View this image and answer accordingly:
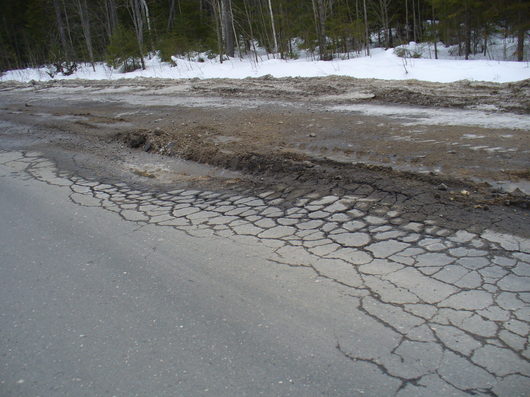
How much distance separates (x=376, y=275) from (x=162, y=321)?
155 cm

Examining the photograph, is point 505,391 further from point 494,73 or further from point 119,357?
point 494,73

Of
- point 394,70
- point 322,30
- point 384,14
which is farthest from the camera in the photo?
point 384,14

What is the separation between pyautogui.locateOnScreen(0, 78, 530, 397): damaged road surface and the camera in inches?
97.3

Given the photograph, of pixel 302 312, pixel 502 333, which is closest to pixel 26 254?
pixel 302 312

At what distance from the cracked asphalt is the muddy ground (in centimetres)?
44

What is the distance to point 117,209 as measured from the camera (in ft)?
16.4

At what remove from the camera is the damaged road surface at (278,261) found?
2.47m

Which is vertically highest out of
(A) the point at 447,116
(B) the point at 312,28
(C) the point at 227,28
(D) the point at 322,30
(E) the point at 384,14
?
(C) the point at 227,28

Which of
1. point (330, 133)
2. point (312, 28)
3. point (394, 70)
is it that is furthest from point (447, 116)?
point (312, 28)

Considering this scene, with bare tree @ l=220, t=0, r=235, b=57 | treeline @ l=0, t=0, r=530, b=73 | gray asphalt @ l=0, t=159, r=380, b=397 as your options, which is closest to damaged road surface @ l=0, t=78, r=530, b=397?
gray asphalt @ l=0, t=159, r=380, b=397

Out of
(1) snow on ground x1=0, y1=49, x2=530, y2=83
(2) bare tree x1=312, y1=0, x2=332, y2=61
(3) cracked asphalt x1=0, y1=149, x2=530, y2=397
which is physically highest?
(2) bare tree x1=312, y1=0, x2=332, y2=61

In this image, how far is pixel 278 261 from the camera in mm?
3619

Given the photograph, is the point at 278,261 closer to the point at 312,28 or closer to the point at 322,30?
the point at 322,30

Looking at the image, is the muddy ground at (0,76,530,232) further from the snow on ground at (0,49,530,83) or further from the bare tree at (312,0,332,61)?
the bare tree at (312,0,332,61)
